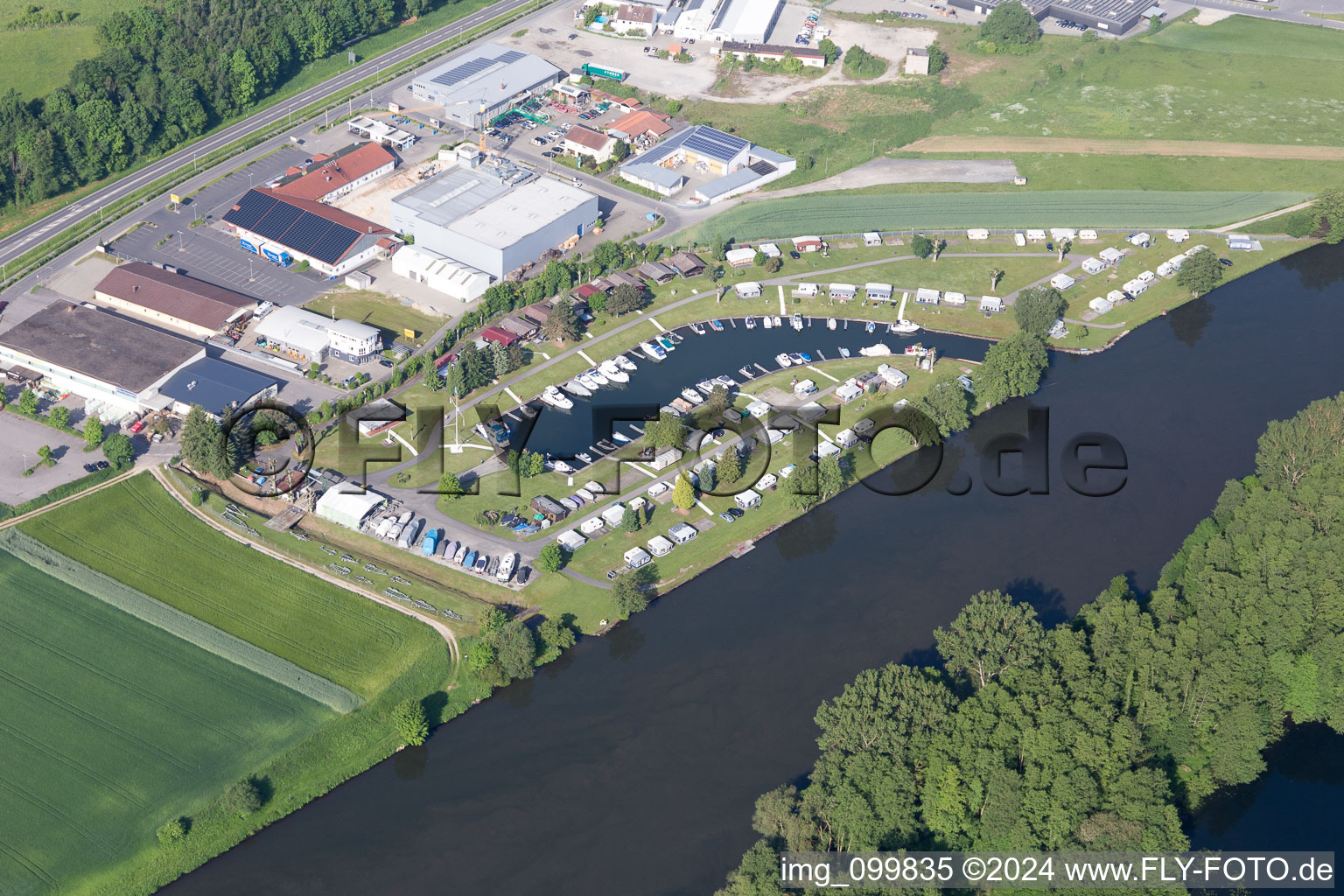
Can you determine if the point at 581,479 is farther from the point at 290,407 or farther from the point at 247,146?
the point at 247,146

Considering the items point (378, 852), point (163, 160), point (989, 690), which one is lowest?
point (378, 852)

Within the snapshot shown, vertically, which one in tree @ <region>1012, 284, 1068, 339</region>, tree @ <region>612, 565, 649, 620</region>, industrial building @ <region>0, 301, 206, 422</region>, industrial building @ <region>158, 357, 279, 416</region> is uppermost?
industrial building @ <region>0, 301, 206, 422</region>

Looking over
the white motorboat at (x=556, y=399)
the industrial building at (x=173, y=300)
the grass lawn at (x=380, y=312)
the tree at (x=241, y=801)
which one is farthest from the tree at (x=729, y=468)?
the industrial building at (x=173, y=300)

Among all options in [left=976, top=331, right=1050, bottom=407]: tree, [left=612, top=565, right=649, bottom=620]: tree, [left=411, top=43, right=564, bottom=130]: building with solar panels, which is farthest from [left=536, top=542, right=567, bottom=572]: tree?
[left=411, top=43, right=564, bottom=130]: building with solar panels

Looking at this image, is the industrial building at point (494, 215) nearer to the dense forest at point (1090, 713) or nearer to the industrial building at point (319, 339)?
the industrial building at point (319, 339)

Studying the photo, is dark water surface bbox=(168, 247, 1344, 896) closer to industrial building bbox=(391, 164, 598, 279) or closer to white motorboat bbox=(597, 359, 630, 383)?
white motorboat bbox=(597, 359, 630, 383)

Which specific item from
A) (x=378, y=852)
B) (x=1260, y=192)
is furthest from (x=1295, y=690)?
(x=1260, y=192)
